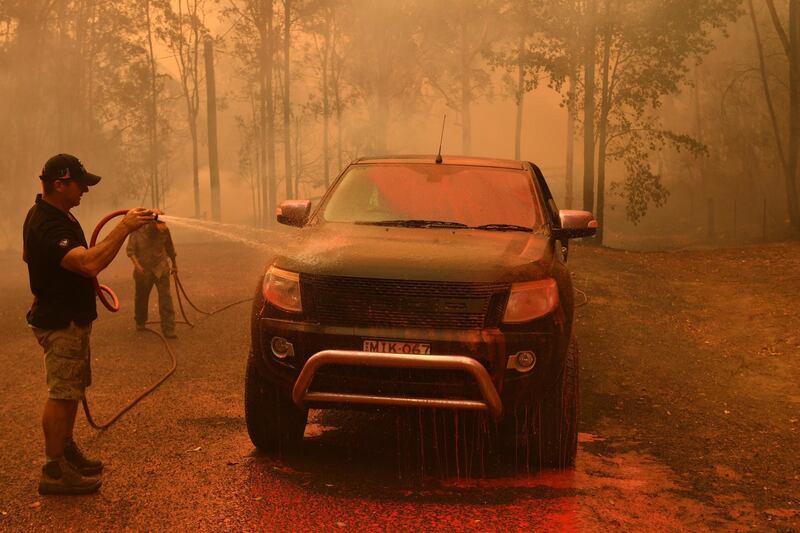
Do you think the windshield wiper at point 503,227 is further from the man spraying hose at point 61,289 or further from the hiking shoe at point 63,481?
the hiking shoe at point 63,481

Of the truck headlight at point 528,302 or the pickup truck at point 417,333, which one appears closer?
the pickup truck at point 417,333

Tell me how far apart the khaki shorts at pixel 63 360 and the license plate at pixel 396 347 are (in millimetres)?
1656

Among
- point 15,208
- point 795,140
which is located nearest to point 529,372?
point 795,140

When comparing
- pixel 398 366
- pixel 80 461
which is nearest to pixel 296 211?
pixel 398 366

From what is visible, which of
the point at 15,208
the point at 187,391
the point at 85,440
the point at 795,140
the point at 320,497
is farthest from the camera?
the point at 15,208

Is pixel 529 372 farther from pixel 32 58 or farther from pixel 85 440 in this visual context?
pixel 32 58

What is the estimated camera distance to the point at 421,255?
4.81 m

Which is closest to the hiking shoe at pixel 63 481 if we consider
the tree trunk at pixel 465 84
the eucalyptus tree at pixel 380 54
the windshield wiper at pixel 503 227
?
the windshield wiper at pixel 503 227

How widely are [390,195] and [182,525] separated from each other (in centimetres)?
277

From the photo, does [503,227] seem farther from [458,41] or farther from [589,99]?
[458,41]

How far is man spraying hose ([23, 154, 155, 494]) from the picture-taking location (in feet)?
15.0

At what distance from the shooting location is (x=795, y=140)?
27.8 meters

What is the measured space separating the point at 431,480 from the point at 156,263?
647 centimetres

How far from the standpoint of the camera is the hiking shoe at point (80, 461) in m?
4.91
